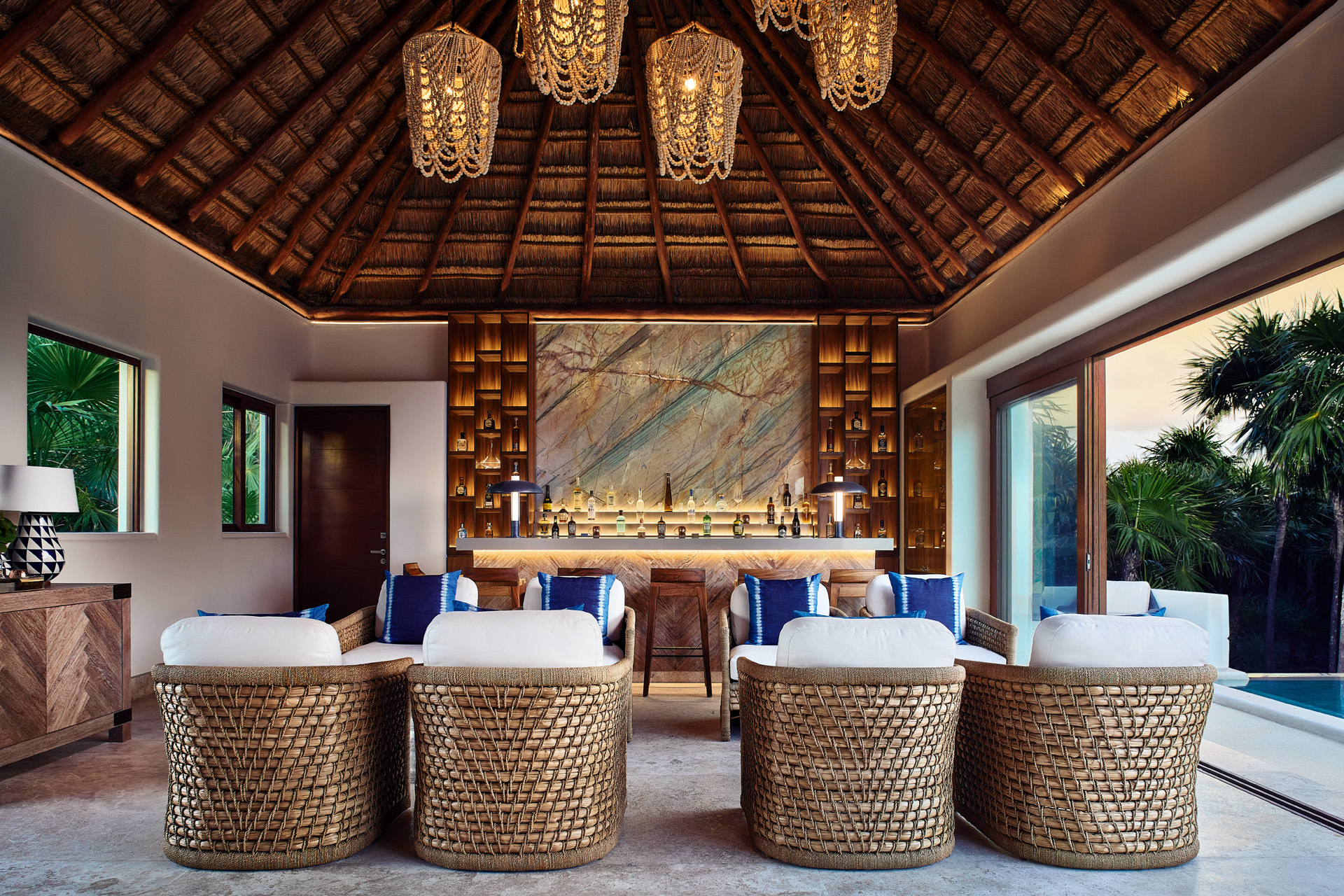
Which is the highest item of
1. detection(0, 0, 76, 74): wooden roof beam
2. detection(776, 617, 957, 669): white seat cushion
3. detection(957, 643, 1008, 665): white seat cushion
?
detection(0, 0, 76, 74): wooden roof beam

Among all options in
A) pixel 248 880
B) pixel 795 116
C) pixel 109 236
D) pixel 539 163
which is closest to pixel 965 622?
pixel 248 880

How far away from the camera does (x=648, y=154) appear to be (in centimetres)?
738

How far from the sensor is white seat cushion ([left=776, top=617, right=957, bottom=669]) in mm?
2770

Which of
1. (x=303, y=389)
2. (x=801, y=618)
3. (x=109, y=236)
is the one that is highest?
(x=109, y=236)

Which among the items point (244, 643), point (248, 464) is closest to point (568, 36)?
point (244, 643)

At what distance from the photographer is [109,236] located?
534 centimetres

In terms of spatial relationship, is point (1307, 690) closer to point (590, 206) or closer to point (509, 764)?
point (509, 764)

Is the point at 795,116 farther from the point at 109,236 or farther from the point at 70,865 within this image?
the point at 70,865

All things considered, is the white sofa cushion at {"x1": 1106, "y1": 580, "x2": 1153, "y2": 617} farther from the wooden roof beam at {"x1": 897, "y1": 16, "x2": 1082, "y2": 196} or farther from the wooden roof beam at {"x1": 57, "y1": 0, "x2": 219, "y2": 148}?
the wooden roof beam at {"x1": 57, "y1": 0, "x2": 219, "y2": 148}

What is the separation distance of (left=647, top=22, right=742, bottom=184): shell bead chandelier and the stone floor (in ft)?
9.57

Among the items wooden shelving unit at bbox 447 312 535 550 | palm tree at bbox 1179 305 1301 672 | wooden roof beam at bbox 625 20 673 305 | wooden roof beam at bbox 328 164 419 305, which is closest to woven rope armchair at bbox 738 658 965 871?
wooden roof beam at bbox 625 20 673 305

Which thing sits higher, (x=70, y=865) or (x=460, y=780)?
(x=460, y=780)

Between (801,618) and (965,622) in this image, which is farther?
(965,622)

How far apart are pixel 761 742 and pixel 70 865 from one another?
225 centimetres
